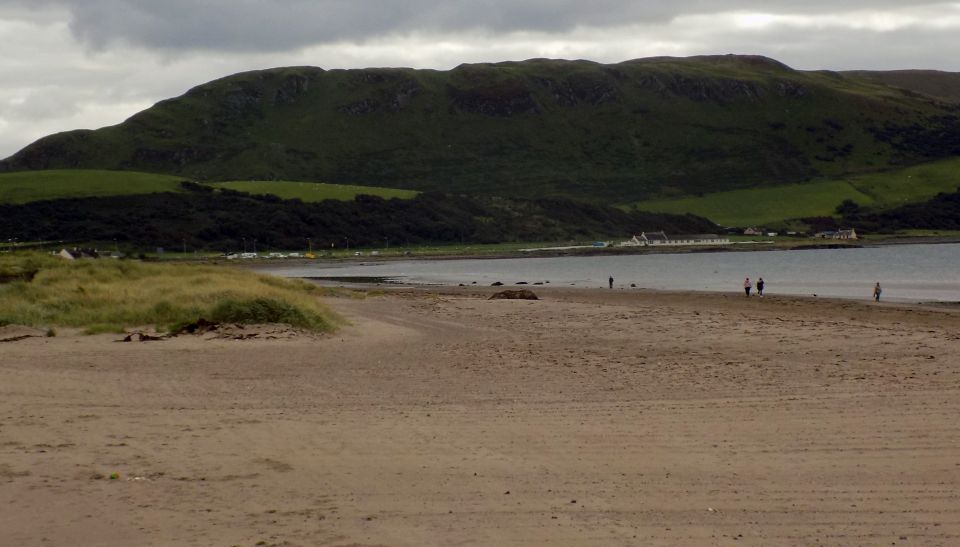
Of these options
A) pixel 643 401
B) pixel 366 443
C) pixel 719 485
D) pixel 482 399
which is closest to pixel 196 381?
pixel 482 399

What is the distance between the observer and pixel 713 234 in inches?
6496

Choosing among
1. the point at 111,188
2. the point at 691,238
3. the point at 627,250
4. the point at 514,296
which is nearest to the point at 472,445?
the point at 514,296

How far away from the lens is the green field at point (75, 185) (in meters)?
138

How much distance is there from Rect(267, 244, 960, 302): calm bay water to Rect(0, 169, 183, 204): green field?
44664 mm

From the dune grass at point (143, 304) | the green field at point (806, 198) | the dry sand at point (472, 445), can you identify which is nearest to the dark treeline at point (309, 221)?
the green field at point (806, 198)

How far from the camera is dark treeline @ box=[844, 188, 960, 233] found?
16450cm

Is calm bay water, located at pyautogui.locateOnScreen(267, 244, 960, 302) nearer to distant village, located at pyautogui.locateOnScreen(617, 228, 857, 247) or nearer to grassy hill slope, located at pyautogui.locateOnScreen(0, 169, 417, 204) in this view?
distant village, located at pyautogui.locateOnScreen(617, 228, 857, 247)

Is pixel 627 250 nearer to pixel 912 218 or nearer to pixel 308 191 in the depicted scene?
pixel 308 191

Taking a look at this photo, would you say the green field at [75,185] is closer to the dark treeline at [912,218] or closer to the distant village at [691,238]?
the distant village at [691,238]

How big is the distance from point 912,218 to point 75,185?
123 meters

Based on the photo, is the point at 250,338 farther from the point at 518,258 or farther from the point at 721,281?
the point at 518,258

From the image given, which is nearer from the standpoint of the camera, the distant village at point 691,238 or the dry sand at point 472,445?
the dry sand at point 472,445

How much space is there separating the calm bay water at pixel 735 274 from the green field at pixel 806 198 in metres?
51.4

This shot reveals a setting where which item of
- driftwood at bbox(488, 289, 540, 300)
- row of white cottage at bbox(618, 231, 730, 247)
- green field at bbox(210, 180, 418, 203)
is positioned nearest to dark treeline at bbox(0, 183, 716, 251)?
green field at bbox(210, 180, 418, 203)
